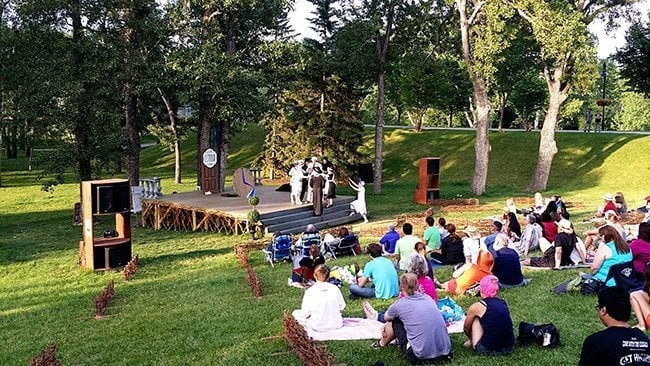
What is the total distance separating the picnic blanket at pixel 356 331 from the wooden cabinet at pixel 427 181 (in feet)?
60.5

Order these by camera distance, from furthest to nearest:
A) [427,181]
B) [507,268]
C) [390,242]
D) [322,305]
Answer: [427,181], [390,242], [507,268], [322,305]

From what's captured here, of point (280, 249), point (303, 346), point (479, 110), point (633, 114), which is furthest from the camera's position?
point (633, 114)

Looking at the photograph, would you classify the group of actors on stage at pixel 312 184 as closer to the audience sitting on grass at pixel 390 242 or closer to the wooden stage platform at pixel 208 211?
the wooden stage platform at pixel 208 211

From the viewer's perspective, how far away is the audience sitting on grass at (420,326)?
7.00 metres

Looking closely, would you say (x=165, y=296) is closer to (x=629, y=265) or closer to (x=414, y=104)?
(x=629, y=265)

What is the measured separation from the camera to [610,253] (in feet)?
30.8

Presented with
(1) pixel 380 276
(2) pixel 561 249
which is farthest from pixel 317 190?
(1) pixel 380 276

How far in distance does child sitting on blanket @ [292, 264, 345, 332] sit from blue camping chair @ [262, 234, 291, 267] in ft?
21.1

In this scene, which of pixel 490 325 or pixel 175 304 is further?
pixel 175 304

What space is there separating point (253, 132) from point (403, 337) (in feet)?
159

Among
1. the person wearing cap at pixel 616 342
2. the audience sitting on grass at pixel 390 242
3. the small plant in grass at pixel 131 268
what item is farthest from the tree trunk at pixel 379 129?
the person wearing cap at pixel 616 342

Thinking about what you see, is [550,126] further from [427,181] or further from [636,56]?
[636,56]

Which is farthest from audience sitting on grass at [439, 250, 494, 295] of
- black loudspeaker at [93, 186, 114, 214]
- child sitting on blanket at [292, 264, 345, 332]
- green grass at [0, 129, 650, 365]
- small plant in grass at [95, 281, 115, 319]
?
black loudspeaker at [93, 186, 114, 214]

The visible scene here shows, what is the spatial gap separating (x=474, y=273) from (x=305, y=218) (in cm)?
1162
